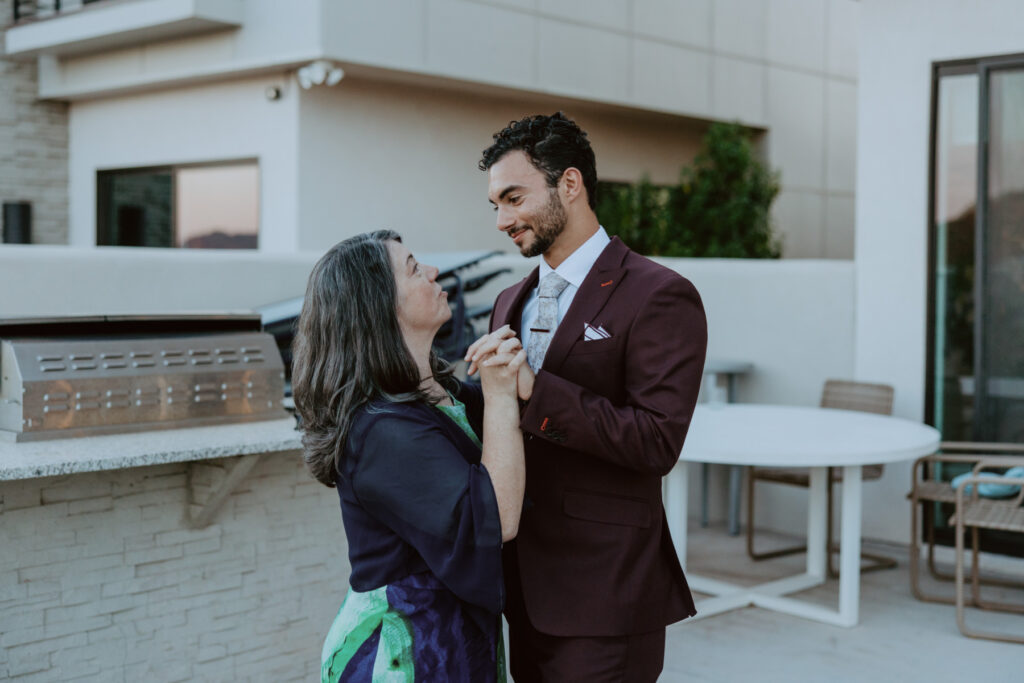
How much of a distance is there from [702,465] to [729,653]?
260cm

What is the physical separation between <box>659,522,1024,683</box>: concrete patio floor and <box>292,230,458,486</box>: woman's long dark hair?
8.96ft

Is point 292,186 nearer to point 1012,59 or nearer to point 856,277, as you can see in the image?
point 856,277

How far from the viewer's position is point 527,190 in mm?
2129

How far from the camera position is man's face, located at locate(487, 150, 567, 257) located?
2125 mm

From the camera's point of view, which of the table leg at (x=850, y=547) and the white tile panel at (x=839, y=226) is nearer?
the table leg at (x=850, y=547)

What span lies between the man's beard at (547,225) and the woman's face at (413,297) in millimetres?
214

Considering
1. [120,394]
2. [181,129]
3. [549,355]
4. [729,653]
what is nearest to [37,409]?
[120,394]

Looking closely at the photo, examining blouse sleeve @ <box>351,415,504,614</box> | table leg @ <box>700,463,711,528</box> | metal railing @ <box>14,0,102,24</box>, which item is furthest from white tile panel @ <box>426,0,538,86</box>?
blouse sleeve @ <box>351,415,504,614</box>

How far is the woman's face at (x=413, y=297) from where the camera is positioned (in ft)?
6.70

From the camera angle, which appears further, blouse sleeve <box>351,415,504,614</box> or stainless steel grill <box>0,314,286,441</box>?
stainless steel grill <box>0,314,286,441</box>

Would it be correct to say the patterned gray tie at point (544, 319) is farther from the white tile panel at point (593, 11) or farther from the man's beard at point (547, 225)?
the white tile panel at point (593, 11)

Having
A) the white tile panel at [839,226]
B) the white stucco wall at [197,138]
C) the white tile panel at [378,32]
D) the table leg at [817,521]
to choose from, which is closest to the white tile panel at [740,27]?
the white tile panel at [839,226]

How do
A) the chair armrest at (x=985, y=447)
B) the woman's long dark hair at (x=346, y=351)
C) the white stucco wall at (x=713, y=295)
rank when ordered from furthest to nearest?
the chair armrest at (x=985, y=447), the white stucco wall at (x=713, y=295), the woman's long dark hair at (x=346, y=351)

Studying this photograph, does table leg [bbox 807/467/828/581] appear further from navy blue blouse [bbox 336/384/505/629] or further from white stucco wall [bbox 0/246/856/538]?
navy blue blouse [bbox 336/384/505/629]
